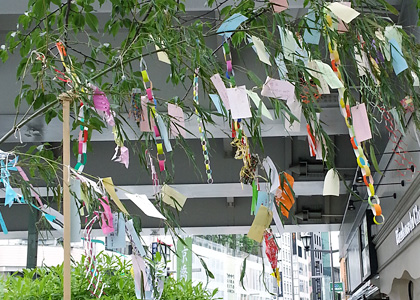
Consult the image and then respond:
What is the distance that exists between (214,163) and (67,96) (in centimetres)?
684

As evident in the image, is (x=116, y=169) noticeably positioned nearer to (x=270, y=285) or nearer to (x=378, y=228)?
(x=378, y=228)

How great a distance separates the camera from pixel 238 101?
1.31 metres

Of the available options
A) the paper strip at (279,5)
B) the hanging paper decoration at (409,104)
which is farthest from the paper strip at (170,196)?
the hanging paper decoration at (409,104)

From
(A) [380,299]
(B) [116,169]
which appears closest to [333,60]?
(B) [116,169]

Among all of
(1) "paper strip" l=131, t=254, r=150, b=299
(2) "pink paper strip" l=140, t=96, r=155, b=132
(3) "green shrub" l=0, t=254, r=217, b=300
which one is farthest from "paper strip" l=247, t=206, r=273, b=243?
(3) "green shrub" l=0, t=254, r=217, b=300

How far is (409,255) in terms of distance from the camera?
6.00 m

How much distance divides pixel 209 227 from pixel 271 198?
930cm

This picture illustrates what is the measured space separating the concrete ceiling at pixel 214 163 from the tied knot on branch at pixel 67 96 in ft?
3.96

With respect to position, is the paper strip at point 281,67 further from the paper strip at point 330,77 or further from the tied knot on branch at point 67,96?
the tied knot on branch at point 67,96

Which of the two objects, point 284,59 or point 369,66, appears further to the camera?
point 369,66

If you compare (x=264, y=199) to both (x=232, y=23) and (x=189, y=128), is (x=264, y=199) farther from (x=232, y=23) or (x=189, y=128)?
(x=189, y=128)

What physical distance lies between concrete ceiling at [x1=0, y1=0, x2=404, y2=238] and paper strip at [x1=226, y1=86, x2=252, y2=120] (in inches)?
52.7

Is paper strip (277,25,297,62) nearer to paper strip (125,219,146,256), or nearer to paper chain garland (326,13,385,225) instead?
paper chain garland (326,13,385,225)

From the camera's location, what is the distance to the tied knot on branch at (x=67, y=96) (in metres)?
1.46
